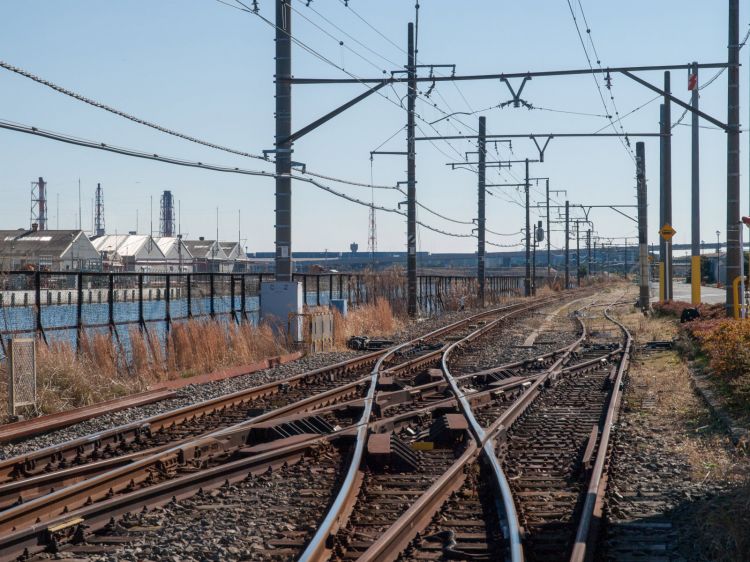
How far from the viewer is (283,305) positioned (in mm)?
23109

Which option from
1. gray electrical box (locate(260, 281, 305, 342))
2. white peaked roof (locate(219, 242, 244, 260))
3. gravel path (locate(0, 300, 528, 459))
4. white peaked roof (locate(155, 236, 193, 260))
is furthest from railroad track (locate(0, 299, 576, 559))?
white peaked roof (locate(219, 242, 244, 260))

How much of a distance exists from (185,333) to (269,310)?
3.65 m

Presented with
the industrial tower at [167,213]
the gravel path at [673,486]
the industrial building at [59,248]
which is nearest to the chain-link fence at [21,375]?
the gravel path at [673,486]

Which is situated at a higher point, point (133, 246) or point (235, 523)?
point (133, 246)

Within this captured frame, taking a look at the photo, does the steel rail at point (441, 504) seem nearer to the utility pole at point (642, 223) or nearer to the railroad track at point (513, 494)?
the railroad track at point (513, 494)

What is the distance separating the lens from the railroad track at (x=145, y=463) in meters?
7.63

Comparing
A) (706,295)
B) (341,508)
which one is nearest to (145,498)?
(341,508)

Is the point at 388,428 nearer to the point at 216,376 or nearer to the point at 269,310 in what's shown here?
the point at 216,376

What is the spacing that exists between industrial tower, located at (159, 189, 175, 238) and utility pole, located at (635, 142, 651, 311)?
133322 mm

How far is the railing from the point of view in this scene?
1889 cm

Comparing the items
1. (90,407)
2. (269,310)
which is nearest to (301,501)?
(90,407)

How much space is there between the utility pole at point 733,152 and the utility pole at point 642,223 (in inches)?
627

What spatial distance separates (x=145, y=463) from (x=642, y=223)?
108 ft

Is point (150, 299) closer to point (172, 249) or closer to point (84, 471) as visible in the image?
point (84, 471)
